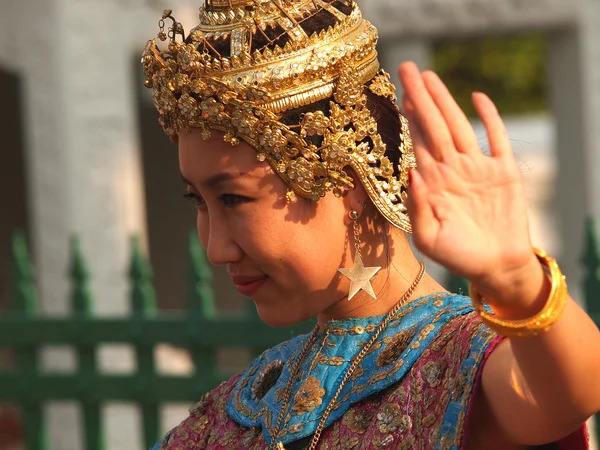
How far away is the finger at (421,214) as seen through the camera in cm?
192

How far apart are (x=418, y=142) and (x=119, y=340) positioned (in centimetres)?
386

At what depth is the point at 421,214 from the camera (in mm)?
1930

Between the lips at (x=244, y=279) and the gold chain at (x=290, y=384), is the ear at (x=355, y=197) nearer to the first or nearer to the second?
the lips at (x=244, y=279)

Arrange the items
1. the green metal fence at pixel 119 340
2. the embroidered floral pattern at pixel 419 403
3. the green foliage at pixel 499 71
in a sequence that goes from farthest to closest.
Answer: the green foliage at pixel 499 71 → the green metal fence at pixel 119 340 → the embroidered floral pattern at pixel 419 403

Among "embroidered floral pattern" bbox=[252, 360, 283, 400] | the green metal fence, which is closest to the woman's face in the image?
"embroidered floral pattern" bbox=[252, 360, 283, 400]

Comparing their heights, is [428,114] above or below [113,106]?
above

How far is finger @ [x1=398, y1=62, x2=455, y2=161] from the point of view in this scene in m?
1.93

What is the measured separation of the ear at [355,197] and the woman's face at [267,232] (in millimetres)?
15

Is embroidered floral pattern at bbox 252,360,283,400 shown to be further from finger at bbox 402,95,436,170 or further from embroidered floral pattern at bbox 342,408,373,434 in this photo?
finger at bbox 402,95,436,170

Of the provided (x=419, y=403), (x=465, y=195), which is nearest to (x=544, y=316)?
(x=465, y=195)

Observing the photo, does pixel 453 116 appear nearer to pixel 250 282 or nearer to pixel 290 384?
pixel 250 282

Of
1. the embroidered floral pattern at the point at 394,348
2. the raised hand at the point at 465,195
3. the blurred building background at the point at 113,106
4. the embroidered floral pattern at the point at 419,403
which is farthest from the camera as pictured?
the blurred building background at the point at 113,106

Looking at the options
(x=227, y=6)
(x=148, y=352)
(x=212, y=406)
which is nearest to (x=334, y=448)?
(x=212, y=406)

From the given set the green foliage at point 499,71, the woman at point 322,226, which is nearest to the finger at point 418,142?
the woman at point 322,226
